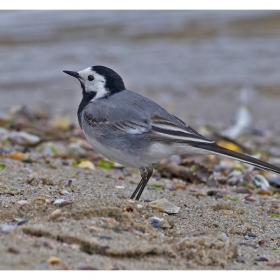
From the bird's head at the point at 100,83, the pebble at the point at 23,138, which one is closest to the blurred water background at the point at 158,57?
the pebble at the point at 23,138

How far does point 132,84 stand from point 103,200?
10.4 metres

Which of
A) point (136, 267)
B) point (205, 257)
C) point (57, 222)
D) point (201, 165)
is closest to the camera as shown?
point (136, 267)

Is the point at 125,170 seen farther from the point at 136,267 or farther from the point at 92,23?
the point at 92,23

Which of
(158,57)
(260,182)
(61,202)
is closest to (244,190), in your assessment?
(260,182)

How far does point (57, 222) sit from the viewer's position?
15.8 ft

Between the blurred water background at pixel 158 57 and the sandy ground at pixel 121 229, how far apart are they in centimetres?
637

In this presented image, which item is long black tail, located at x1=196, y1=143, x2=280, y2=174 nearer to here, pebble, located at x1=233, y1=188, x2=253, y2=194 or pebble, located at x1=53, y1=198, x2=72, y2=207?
pebble, located at x1=53, y1=198, x2=72, y2=207

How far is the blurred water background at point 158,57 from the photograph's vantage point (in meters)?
14.9

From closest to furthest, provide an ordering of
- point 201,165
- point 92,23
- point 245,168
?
point 201,165 → point 245,168 → point 92,23

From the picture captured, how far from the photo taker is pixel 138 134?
20.3 feet

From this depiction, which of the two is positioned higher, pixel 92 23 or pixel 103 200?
pixel 92 23

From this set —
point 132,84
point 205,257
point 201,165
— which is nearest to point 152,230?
point 205,257

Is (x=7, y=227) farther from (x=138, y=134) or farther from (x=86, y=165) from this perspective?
(x=86, y=165)

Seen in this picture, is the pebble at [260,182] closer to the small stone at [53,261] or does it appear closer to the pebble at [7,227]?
the pebble at [7,227]
